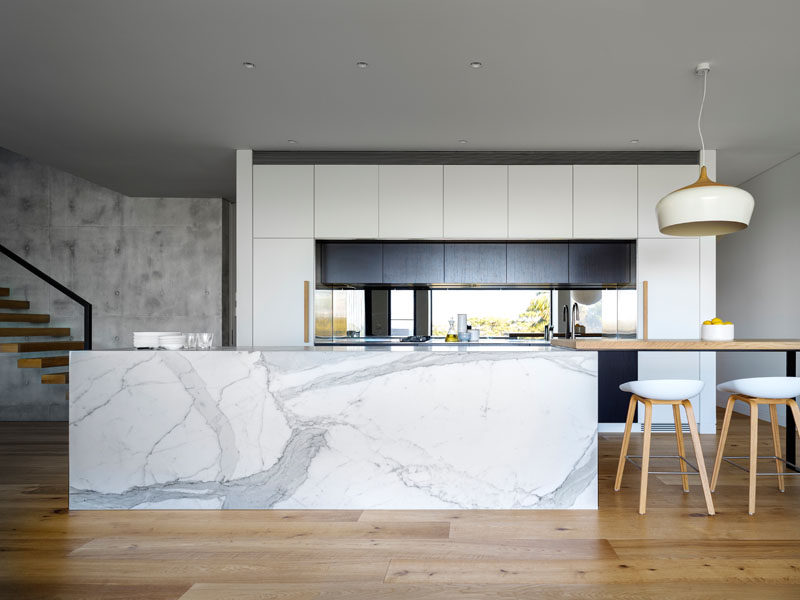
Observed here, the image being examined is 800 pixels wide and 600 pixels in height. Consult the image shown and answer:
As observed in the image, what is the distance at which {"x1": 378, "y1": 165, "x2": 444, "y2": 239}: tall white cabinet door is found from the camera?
5262mm

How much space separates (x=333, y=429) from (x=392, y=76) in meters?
2.20

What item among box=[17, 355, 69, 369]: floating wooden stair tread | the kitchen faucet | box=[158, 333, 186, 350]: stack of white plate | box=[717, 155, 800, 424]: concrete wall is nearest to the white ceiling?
box=[717, 155, 800, 424]: concrete wall

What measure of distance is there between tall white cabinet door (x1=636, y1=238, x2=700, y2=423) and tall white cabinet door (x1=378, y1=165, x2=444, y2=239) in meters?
1.88

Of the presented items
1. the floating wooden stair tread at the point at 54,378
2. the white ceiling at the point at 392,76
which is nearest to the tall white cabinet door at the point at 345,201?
the white ceiling at the point at 392,76

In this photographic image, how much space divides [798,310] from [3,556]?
6.26m

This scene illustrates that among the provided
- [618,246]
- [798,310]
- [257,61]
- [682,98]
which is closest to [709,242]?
[618,246]

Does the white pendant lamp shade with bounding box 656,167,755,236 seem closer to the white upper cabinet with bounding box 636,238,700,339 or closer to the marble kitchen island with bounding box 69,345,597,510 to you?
the marble kitchen island with bounding box 69,345,597,510

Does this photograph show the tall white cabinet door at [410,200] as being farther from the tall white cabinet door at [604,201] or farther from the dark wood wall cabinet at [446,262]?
the tall white cabinet door at [604,201]

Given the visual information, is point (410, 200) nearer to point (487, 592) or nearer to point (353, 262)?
point (353, 262)

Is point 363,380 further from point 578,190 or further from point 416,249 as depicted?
point 578,190

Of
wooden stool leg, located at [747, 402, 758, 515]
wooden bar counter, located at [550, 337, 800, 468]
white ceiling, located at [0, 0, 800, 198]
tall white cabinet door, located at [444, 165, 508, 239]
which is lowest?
wooden stool leg, located at [747, 402, 758, 515]

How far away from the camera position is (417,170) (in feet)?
17.3

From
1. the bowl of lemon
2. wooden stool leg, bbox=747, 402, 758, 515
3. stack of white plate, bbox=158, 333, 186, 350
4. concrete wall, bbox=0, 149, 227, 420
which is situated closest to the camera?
wooden stool leg, bbox=747, 402, 758, 515

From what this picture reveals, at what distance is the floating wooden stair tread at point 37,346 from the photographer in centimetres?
545
